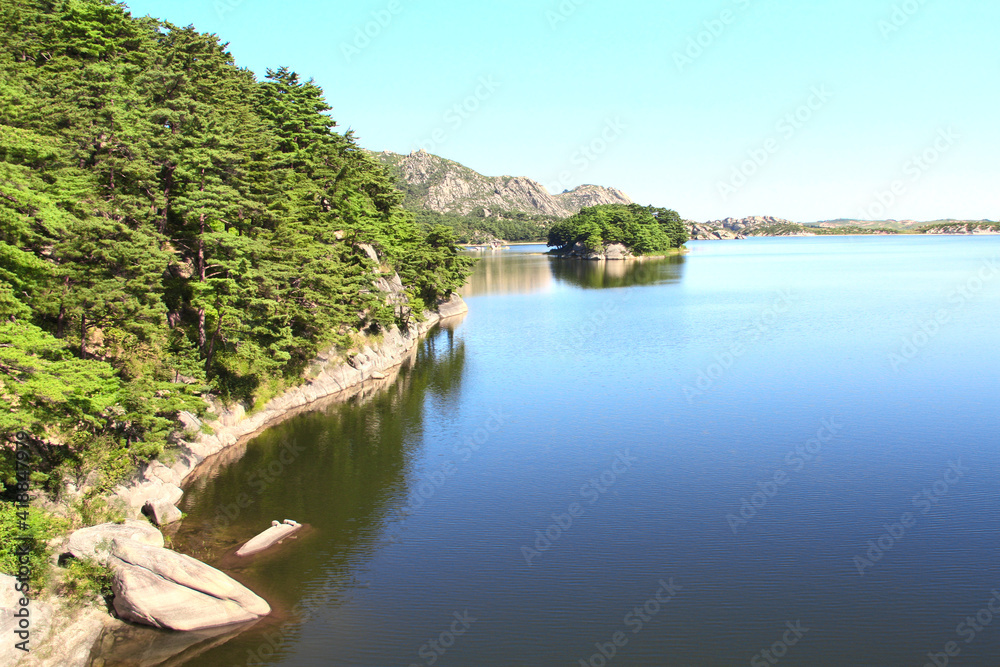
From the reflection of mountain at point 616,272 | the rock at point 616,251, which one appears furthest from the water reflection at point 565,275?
the rock at point 616,251

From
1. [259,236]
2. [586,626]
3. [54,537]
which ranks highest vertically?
[259,236]

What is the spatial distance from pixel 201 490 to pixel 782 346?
35.0m

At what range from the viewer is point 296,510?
20.8m

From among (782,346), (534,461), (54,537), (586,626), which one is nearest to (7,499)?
(54,537)

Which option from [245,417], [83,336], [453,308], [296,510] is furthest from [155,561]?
[453,308]

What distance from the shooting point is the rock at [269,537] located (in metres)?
18.1

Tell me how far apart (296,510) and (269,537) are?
84.7 inches

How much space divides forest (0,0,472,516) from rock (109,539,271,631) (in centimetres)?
418

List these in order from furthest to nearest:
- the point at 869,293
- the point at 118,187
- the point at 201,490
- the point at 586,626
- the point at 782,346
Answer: the point at 869,293, the point at 782,346, the point at 118,187, the point at 201,490, the point at 586,626

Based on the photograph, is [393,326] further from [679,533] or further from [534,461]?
[679,533]

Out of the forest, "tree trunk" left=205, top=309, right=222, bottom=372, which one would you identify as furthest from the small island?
"tree trunk" left=205, top=309, right=222, bottom=372

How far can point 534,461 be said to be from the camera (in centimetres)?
2475

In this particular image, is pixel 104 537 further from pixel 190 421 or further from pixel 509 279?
pixel 509 279

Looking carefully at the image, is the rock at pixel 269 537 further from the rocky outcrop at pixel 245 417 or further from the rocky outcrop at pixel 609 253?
the rocky outcrop at pixel 609 253
